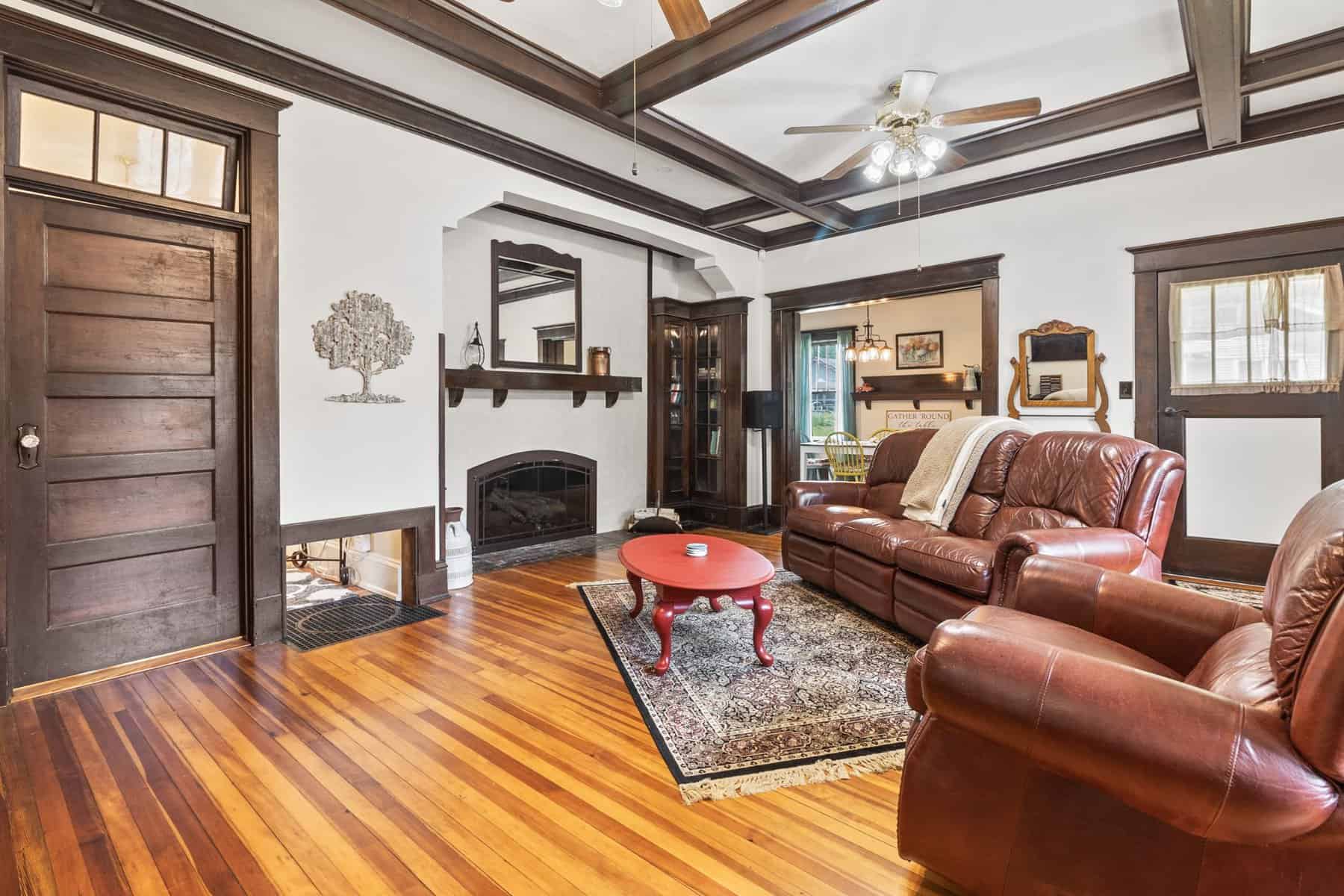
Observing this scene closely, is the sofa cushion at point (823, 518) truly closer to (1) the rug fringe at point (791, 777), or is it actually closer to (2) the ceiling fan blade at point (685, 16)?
(1) the rug fringe at point (791, 777)

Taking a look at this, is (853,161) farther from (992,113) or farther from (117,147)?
(117,147)

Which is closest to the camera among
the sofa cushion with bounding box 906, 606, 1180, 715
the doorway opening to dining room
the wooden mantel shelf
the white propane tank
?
the sofa cushion with bounding box 906, 606, 1180, 715

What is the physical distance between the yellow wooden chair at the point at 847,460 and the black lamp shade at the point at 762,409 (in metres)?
1.29

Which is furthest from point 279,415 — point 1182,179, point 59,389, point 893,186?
point 1182,179

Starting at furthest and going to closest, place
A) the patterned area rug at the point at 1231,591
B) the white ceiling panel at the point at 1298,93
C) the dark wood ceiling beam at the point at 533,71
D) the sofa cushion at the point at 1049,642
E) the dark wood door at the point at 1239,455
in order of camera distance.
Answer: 1. the dark wood door at the point at 1239,455
2. the patterned area rug at the point at 1231,591
3. the white ceiling panel at the point at 1298,93
4. the dark wood ceiling beam at the point at 533,71
5. the sofa cushion at the point at 1049,642

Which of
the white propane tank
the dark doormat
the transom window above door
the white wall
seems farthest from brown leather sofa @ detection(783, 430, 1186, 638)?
the transom window above door

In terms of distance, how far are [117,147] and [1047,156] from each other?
539 centimetres

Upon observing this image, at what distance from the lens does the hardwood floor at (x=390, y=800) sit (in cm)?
157

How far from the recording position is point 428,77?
3404mm

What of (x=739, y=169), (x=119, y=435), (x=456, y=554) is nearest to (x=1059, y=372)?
(x=739, y=169)

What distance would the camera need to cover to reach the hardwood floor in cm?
157

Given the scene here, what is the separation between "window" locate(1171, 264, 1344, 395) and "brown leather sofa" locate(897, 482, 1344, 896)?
3.37 meters

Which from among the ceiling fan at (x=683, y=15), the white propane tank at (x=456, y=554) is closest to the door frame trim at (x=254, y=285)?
the white propane tank at (x=456, y=554)

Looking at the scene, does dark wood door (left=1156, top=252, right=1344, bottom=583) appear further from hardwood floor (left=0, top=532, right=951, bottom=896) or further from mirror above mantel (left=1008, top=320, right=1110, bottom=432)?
hardwood floor (left=0, top=532, right=951, bottom=896)
